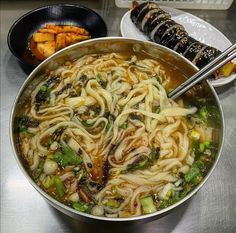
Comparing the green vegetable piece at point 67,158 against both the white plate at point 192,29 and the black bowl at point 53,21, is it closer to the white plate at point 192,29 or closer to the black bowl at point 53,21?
the black bowl at point 53,21

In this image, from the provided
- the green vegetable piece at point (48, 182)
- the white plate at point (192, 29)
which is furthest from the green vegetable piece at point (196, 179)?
the white plate at point (192, 29)

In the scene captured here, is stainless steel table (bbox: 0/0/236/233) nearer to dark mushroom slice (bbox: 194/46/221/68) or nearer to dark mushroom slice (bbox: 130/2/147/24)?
dark mushroom slice (bbox: 194/46/221/68)

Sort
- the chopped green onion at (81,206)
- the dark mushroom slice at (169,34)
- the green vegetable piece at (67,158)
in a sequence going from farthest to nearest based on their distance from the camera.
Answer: the dark mushroom slice at (169,34) → the green vegetable piece at (67,158) → the chopped green onion at (81,206)

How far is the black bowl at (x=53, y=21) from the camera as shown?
89.4 inches

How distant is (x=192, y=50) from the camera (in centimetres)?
215

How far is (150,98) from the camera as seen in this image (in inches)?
65.6

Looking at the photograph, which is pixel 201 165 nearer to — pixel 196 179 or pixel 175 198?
pixel 196 179

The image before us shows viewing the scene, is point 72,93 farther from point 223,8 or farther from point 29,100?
point 223,8

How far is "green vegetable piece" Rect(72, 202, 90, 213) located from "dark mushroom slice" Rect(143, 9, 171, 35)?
130 centimetres

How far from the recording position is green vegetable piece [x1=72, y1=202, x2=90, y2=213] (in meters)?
1.39

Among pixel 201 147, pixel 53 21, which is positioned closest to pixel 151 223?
pixel 201 147

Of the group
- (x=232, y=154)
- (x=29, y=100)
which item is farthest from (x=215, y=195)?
(x=29, y=100)

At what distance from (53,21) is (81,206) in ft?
4.71

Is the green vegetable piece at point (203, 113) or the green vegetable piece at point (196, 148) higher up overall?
the green vegetable piece at point (203, 113)
